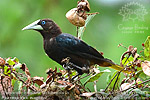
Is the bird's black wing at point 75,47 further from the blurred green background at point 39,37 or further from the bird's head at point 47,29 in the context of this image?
the blurred green background at point 39,37

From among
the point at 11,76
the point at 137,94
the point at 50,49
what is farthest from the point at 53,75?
the point at 50,49

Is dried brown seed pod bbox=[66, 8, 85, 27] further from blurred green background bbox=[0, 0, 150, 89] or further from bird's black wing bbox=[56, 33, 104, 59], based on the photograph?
blurred green background bbox=[0, 0, 150, 89]

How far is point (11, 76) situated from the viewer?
159 centimetres

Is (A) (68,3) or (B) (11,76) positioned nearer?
(B) (11,76)

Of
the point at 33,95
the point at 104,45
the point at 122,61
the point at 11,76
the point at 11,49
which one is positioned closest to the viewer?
the point at 33,95

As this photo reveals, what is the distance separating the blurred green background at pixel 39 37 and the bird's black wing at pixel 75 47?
1.99 feet

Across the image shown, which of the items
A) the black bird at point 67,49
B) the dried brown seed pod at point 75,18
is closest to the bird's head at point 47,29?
the black bird at point 67,49

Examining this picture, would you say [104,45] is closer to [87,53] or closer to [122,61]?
[87,53]

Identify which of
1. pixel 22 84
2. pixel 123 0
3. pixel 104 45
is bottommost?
pixel 22 84

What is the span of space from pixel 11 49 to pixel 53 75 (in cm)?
165

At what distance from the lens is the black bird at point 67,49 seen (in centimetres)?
230

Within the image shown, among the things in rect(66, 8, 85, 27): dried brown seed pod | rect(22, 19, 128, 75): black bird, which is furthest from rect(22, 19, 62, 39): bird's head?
rect(66, 8, 85, 27): dried brown seed pod

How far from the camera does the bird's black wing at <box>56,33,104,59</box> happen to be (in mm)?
2322

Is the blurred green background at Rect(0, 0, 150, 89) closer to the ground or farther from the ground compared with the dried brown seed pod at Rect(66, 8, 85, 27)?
farther from the ground
